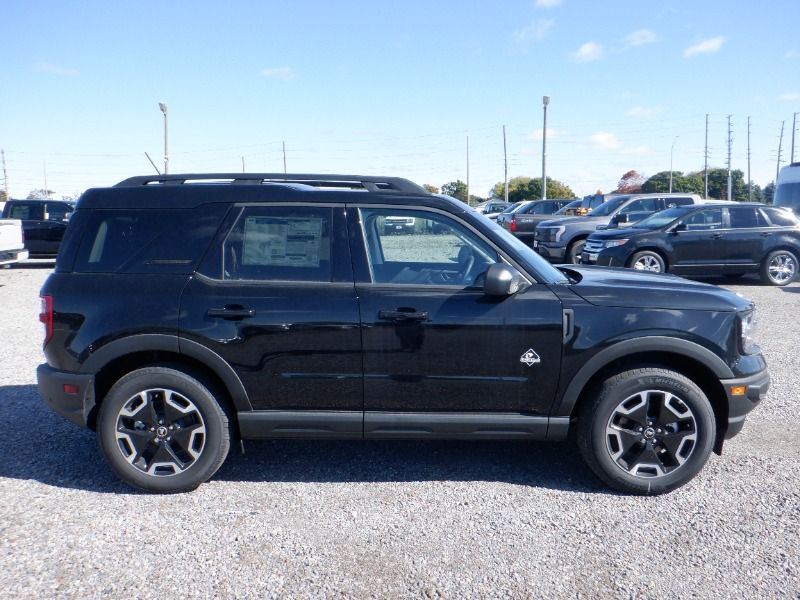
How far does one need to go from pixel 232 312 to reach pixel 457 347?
134cm

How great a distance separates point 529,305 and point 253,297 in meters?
1.63

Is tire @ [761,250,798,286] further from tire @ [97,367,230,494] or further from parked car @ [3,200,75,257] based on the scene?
parked car @ [3,200,75,257]

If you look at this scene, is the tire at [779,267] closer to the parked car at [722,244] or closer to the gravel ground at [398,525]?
the parked car at [722,244]

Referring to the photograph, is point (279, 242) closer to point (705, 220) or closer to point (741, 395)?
point (741, 395)

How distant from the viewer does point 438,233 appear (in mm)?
4285

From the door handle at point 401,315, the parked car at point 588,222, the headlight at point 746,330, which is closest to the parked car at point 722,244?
the parked car at point 588,222

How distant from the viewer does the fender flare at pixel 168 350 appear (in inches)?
159

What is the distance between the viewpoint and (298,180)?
4.64 m

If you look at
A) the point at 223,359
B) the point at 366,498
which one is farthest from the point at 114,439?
the point at 366,498

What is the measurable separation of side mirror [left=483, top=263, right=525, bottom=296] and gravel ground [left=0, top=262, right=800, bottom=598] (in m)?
1.23

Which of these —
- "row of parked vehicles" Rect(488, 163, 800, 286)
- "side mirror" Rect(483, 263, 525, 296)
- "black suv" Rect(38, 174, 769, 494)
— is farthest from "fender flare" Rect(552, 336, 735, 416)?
"row of parked vehicles" Rect(488, 163, 800, 286)

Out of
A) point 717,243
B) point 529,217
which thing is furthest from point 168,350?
point 529,217

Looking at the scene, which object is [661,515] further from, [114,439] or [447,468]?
[114,439]

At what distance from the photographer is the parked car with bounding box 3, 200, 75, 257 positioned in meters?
17.8
